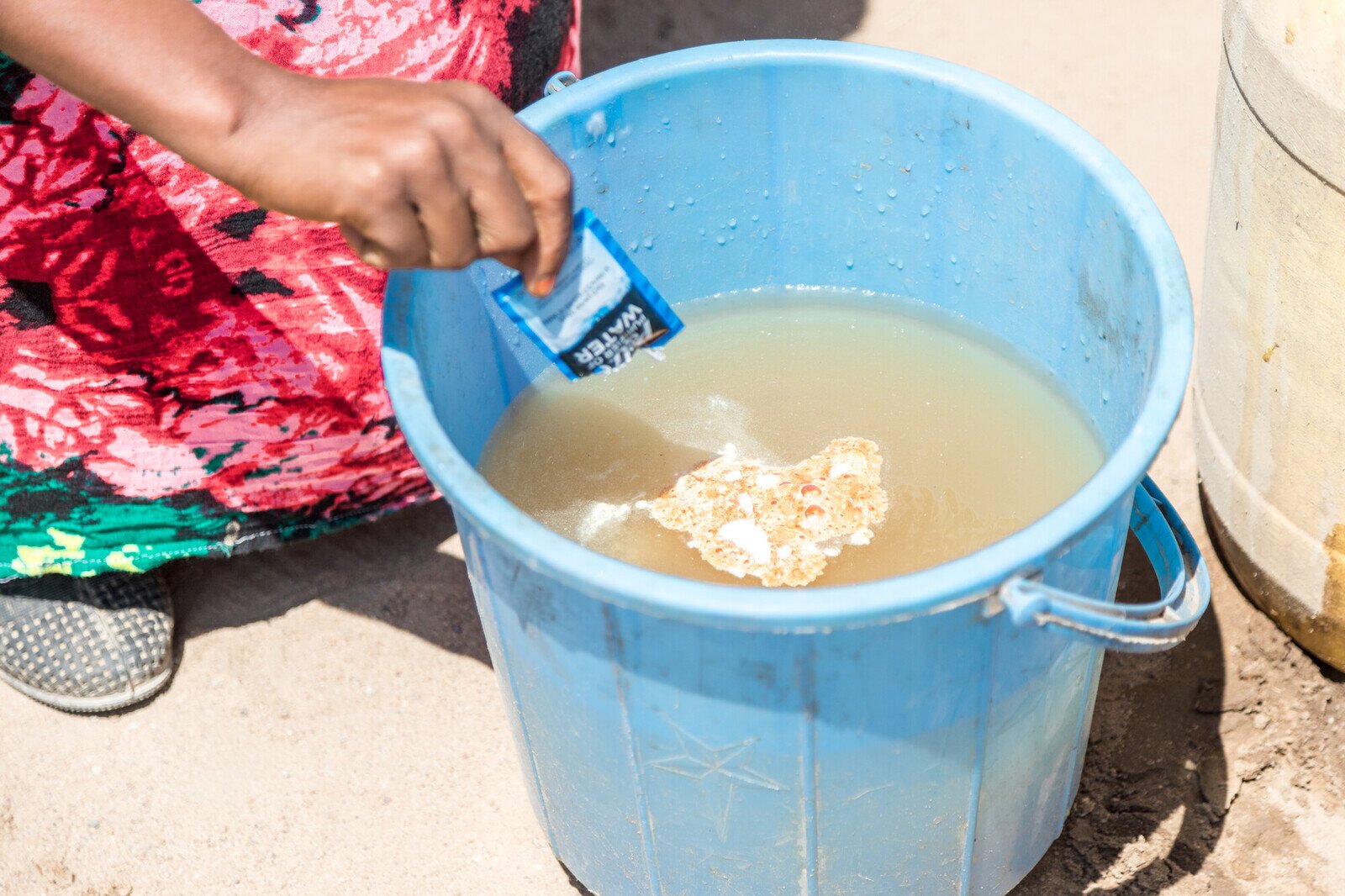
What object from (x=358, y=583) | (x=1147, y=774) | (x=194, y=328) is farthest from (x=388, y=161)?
(x=1147, y=774)

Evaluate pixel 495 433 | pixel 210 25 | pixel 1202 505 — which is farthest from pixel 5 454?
pixel 1202 505

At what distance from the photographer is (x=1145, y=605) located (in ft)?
4.13

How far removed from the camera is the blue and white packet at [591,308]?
1.37 m

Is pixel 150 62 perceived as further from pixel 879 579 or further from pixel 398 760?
pixel 398 760

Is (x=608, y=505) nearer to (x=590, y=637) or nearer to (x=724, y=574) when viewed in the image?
(x=724, y=574)

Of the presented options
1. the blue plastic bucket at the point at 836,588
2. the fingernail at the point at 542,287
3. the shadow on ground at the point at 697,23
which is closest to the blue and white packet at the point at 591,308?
the fingernail at the point at 542,287

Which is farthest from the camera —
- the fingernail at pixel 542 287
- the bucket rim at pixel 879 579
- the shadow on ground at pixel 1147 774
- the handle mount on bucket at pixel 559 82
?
the shadow on ground at pixel 1147 774

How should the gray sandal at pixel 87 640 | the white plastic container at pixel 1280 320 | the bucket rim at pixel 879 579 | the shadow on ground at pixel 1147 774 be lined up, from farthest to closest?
the gray sandal at pixel 87 640, the shadow on ground at pixel 1147 774, the white plastic container at pixel 1280 320, the bucket rim at pixel 879 579

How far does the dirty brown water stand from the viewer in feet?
5.52

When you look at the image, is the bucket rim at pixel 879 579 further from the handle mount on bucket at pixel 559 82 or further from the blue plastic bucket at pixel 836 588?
the handle mount on bucket at pixel 559 82

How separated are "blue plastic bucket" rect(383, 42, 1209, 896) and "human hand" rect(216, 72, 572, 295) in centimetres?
19

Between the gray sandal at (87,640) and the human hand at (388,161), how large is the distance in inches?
43.0

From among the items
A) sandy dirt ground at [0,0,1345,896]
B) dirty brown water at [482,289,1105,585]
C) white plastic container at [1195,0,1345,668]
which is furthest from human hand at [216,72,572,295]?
sandy dirt ground at [0,0,1345,896]

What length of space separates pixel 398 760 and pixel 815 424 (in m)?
0.75
